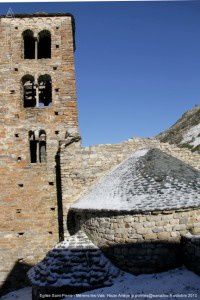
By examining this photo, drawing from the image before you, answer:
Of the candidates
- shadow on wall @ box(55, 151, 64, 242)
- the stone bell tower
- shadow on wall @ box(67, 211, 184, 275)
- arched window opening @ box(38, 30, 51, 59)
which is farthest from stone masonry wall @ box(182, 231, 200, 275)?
arched window opening @ box(38, 30, 51, 59)

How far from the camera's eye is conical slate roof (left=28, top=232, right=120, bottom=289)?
9234 millimetres

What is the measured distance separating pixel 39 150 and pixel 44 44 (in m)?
5.27

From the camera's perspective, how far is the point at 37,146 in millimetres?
14711

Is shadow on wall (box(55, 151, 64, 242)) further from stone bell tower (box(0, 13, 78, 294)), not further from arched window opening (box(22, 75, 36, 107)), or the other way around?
arched window opening (box(22, 75, 36, 107))

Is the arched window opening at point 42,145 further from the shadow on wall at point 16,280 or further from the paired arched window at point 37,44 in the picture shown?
the shadow on wall at point 16,280

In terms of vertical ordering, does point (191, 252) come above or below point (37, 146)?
below

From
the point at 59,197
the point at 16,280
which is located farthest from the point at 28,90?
the point at 16,280

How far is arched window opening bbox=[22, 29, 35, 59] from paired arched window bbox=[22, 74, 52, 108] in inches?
66.3

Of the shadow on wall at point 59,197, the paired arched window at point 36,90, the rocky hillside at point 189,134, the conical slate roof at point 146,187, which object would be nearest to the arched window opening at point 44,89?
the paired arched window at point 36,90

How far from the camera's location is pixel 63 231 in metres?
13.0

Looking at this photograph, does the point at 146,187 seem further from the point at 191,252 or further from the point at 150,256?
the point at 191,252

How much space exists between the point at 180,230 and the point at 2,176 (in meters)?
7.78

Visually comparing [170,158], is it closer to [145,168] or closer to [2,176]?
[145,168]

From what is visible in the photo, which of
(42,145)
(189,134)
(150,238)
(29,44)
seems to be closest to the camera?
(150,238)
